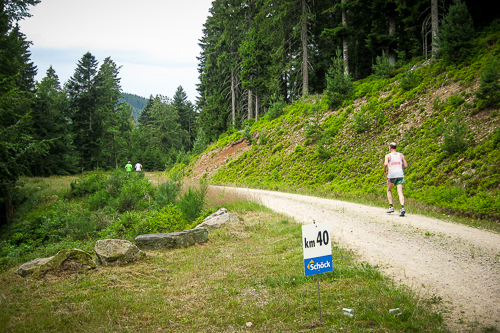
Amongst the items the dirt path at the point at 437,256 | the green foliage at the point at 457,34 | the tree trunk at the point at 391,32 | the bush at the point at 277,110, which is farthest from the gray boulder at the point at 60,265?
the tree trunk at the point at 391,32

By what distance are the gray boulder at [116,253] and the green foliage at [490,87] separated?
545 inches

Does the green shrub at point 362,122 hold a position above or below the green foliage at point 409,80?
below

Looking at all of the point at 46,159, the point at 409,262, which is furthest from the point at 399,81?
the point at 46,159

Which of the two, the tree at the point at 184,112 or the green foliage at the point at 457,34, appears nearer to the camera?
the green foliage at the point at 457,34

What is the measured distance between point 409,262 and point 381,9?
22.4m

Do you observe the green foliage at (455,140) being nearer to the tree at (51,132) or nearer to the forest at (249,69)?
the forest at (249,69)

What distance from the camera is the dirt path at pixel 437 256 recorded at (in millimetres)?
3578

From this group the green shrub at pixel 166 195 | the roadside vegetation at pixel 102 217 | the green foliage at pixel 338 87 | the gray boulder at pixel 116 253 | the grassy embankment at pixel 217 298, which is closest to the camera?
the grassy embankment at pixel 217 298

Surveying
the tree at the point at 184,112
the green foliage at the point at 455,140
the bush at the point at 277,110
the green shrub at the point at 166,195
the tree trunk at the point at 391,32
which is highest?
the tree at the point at 184,112

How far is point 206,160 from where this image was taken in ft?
105

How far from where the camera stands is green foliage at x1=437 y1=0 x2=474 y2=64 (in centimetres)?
1415

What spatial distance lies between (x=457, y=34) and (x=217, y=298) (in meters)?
17.5

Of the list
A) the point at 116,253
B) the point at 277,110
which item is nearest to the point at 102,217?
the point at 116,253

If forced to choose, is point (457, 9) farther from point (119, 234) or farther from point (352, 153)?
point (119, 234)
